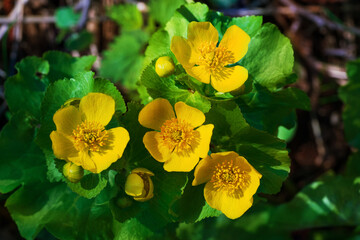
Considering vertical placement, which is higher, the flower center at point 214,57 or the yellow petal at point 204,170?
the flower center at point 214,57

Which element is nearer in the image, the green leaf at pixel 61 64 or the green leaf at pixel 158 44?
the green leaf at pixel 158 44

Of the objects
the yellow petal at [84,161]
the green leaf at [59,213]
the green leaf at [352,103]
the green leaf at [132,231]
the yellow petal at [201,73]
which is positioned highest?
the yellow petal at [201,73]

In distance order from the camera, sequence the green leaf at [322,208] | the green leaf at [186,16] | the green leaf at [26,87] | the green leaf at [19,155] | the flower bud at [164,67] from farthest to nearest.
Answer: the green leaf at [322,208], the green leaf at [26,87], the green leaf at [19,155], the green leaf at [186,16], the flower bud at [164,67]

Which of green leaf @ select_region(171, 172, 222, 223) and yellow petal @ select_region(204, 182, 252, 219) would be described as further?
green leaf @ select_region(171, 172, 222, 223)

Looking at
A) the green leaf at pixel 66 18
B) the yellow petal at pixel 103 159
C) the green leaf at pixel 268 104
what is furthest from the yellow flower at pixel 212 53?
the green leaf at pixel 66 18

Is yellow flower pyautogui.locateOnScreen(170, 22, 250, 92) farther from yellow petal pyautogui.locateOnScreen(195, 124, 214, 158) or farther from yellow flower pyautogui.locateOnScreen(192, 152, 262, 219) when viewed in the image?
yellow flower pyautogui.locateOnScreen(192, 152, 262, 219)

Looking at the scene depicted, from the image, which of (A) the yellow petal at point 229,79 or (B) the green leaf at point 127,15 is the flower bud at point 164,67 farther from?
(B) the green leaf at point 127,15

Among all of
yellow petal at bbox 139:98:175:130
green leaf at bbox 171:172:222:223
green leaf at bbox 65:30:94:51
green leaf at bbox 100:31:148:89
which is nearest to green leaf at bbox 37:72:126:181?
yellow petal at bbox 139:98:175:130

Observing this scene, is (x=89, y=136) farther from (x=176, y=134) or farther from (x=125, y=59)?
(x=125, y=59)

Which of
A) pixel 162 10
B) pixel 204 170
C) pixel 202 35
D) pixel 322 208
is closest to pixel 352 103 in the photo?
pixel 322 208
